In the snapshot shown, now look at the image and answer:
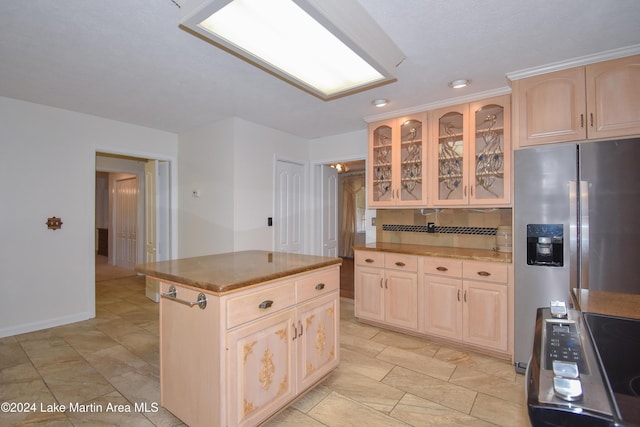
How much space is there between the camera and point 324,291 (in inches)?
86.0

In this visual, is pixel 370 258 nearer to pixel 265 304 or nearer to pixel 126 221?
pixel 265 304

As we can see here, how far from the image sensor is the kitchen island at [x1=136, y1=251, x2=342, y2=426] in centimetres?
154

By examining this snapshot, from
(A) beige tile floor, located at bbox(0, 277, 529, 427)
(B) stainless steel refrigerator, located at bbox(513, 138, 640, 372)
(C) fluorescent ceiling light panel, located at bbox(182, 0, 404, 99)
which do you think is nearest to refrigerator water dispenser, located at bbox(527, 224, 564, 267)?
(B) stainless steel refrigerator, located at bbox(513, 138, 640, 372)

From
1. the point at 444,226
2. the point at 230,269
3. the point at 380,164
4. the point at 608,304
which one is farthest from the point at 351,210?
the point at 608,304

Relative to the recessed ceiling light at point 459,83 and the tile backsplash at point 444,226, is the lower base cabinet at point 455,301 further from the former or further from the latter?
the recessed ceiling light at point 459,83

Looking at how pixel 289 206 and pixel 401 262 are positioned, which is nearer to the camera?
pixel 401 262

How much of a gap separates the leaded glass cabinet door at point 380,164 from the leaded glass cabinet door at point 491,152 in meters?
0.88

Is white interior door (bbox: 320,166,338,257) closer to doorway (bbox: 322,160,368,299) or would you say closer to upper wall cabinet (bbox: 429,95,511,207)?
upper wall cabinet (bbox: 429,95,511,207)

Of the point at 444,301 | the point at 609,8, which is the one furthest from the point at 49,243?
the point at 609,8

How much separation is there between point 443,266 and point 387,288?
641mm

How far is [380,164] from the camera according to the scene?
11.8 ft

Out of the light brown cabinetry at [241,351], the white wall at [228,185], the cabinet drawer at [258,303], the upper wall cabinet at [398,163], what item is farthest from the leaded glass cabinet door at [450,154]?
the white wall at [228,185]

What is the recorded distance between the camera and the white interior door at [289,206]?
4297 mm

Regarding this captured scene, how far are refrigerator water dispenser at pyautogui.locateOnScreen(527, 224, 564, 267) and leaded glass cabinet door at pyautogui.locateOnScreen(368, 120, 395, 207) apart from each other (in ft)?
4.74
